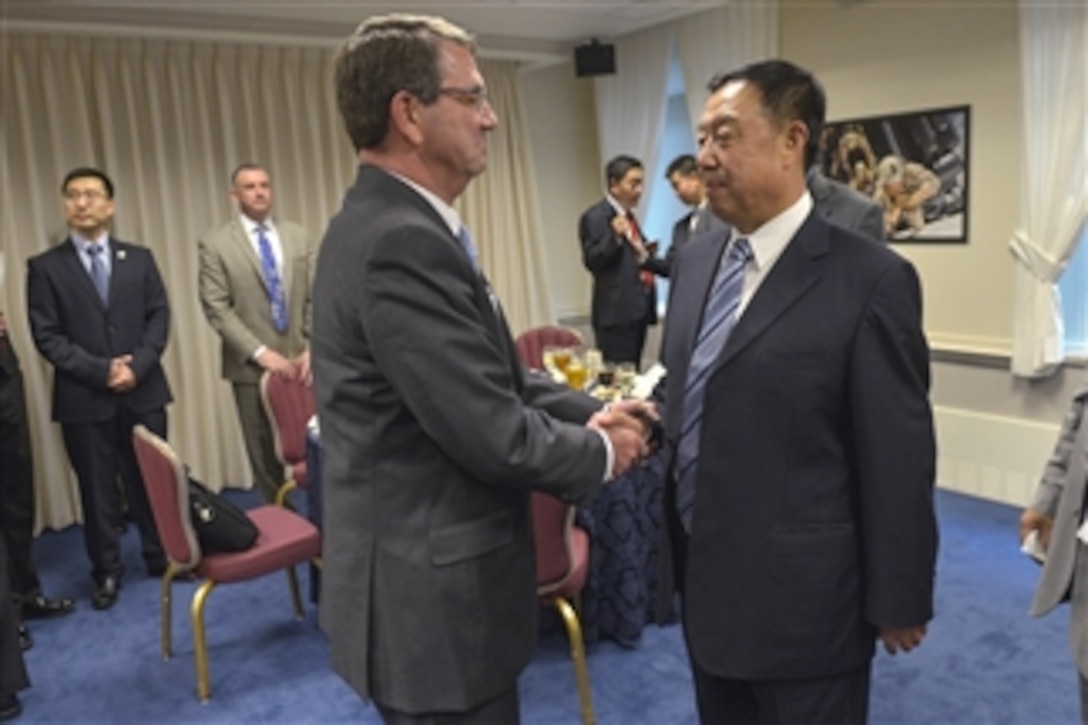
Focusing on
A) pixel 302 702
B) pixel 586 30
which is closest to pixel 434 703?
pixel 302 702

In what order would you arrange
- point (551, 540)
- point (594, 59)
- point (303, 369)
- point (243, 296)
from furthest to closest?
point (594, 59), point (243, 296), point (303, 369), point (551, 540)

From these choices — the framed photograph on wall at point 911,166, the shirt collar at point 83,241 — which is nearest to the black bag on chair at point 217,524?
the shirt collar at point 83,241

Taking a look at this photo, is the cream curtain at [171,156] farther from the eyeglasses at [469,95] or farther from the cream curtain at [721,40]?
the eyeglasses at [469,95]

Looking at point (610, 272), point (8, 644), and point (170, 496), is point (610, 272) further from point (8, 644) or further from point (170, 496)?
point (8, 644)

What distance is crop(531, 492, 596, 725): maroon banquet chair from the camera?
2402mm

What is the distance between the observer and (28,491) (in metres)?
3.43

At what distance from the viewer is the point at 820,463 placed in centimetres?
139

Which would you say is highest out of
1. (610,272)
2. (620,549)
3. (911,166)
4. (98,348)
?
(911,166)

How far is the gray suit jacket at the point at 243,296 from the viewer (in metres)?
4.01

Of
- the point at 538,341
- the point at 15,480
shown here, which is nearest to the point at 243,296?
the point at 15,480

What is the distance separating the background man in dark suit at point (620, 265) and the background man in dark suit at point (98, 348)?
87.4 inches

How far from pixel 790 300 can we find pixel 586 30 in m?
4.72

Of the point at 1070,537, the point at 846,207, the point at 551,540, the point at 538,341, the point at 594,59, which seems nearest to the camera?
the point at 1070,537

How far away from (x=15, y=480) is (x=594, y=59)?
410 cm
